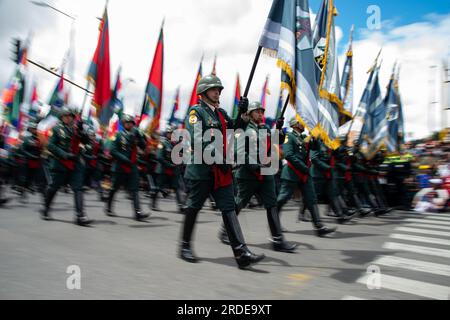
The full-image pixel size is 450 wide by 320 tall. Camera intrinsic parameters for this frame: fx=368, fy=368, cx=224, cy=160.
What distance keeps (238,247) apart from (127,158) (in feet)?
13.6

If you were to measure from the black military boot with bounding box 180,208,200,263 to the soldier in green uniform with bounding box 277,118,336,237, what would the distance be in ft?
7.75

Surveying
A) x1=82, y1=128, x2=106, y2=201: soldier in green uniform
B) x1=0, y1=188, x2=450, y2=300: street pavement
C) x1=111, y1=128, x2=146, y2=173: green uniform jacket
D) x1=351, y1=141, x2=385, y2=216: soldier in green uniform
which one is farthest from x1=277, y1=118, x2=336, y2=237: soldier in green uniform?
x1=82, y1=128, x2=106, y2=201: soldier in green uniform

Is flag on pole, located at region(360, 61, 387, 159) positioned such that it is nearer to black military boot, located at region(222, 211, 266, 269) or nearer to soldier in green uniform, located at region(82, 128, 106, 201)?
black military boot, located at region(222, 211, 266, 269)

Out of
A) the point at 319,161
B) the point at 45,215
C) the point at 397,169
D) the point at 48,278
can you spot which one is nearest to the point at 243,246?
the point at 48,278

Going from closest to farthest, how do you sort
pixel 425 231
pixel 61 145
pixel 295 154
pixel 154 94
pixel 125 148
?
pixel 295 154 → pixel 61 145 → pixel 425 231 → pixel 125 148 → pixel 154 94

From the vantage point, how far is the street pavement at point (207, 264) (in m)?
3.38

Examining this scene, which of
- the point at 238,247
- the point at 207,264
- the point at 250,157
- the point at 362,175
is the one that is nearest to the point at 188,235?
the point at 207,264

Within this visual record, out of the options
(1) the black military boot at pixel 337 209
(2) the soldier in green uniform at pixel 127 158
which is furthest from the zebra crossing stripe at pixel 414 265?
(2) the soldier in green uniform at pixel 127 158

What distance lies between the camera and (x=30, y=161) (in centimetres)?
1058

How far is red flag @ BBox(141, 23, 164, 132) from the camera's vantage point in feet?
33.4

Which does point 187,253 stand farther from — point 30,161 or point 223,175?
point 30,161

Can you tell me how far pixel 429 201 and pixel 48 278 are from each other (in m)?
11.7

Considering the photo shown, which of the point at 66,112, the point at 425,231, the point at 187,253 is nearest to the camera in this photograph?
the point at 187,253

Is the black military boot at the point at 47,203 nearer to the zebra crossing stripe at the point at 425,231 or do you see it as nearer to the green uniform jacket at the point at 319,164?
the green uniform jacket at the point at 319,164
